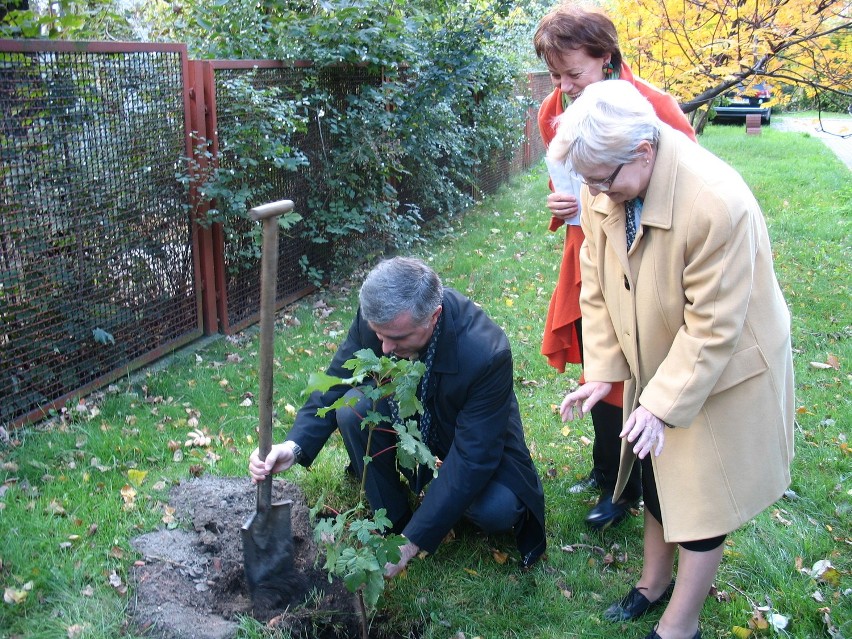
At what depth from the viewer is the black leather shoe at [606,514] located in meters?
3.52

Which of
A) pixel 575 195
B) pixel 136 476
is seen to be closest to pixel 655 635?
pixel 575 195

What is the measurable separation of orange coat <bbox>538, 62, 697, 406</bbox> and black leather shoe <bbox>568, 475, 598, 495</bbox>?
2.06 feet

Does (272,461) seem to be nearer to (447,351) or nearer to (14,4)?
(447,351)

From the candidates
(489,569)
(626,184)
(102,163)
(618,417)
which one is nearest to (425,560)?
(489,569)

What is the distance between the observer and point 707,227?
222 centimetres

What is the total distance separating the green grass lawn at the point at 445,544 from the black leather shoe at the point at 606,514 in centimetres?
5

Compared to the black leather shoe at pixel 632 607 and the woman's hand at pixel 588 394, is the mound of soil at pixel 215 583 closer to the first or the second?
the black leather shoe at pixel 632 607

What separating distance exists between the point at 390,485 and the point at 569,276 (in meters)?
1.11

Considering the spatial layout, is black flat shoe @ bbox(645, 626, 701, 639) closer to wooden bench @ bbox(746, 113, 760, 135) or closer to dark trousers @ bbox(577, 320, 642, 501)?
dark trousers @ bbox(577, 320, 642, 501)

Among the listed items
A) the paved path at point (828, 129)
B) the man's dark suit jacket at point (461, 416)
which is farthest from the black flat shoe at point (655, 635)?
the paved path at point (828, 129)

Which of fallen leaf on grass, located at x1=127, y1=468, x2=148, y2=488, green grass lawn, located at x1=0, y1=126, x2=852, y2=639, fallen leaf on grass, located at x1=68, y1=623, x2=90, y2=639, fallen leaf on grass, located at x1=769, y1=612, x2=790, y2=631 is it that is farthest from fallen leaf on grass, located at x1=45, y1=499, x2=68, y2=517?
fallen leaf on grass, located at x1=769, y1=612, x2=790, y2=631

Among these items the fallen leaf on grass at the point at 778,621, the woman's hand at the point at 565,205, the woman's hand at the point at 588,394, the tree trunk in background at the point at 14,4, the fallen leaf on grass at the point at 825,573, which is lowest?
the fallen leaf on grass at the point at 778,621

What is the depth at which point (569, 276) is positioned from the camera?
131 inches

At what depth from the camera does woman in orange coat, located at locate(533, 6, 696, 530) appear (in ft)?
9.78
